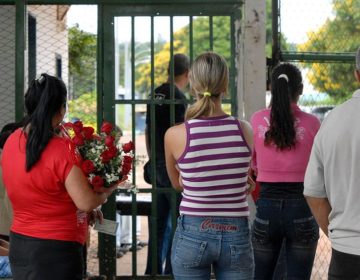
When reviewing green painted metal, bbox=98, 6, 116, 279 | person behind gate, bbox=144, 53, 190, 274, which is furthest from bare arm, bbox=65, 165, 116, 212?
person behind gate, bbox=144, 53, 190, 274

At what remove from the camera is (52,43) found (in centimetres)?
1014

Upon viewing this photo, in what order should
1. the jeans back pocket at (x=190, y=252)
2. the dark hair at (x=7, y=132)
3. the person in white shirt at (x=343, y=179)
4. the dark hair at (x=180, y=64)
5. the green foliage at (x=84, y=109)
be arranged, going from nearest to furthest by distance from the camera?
the person in white shirt at (x=343, y=179) → the jeans back pocket at (x=190, y=252) → the dark hair at (x=7, y=132) → the dark hair at (x=180, y=64) → the green foliage at (x=84, y=109)

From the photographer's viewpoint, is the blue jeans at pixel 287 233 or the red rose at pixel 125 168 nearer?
the red rose at pixel 125 168

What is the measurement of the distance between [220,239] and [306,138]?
50.2 inches

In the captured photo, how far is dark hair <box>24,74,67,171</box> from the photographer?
347 centimetres

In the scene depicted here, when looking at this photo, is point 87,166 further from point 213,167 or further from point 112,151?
point 213,167

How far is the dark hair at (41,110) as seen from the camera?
Result: 3.47 metres

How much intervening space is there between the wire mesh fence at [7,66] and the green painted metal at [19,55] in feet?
2.86

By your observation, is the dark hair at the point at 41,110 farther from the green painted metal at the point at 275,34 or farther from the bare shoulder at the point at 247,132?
the green painted metal at the point at 275,34

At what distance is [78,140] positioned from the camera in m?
3.68

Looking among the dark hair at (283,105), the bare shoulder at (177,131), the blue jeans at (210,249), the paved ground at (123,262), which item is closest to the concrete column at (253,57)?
the dark hair at (283,105)

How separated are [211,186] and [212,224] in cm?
19

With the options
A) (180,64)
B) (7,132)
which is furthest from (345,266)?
(180,64)

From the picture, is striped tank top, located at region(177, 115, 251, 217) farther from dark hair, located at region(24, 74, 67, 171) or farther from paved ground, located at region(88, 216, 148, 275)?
paved ground, located at region(88, 216, 148, 275)
